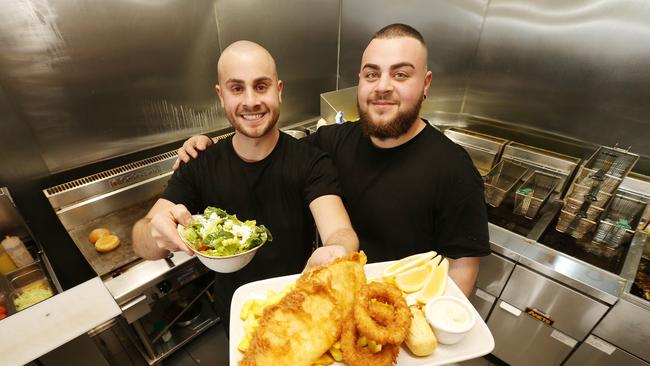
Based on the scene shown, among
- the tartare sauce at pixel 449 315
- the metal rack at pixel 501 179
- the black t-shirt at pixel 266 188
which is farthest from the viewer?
the metal rack at pixel 501 179

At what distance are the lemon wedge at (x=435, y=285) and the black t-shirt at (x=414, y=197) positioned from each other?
404 mm

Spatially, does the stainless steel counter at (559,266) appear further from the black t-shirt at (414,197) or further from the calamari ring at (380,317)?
the calamari ring at (380,317)

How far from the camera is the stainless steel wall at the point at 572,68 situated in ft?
8.56

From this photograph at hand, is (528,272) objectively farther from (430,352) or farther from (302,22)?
(302,22)

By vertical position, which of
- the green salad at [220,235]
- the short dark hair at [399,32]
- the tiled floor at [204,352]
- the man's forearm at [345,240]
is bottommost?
the tiled floor at [204,352]

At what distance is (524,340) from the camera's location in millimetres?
2695

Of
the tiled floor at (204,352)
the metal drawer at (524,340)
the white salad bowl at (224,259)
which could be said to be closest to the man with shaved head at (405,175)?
the white salad bowl at (224,259)

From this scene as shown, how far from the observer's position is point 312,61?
14.1 feet

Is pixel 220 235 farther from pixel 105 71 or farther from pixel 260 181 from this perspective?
pixel 105 71

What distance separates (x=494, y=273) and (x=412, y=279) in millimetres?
1694

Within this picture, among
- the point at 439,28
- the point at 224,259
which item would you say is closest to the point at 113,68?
the point at 224,259

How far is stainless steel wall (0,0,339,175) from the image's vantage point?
2.27 metres

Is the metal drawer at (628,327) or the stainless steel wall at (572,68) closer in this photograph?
the metal drawer at (628,327)

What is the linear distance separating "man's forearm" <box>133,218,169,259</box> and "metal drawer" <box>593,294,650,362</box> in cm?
302
